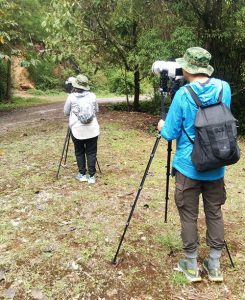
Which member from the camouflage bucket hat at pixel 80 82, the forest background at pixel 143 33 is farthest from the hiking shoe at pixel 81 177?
the forest background at pixel 143 33

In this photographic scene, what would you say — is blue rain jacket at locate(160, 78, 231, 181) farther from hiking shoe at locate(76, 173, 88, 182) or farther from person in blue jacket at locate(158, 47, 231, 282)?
hiking shoe at locate(76, 173, 88, 182)

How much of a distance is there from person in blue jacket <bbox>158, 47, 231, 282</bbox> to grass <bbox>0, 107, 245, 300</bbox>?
0.50 meters

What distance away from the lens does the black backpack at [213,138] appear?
361 cm

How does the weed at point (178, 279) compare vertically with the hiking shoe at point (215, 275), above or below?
below

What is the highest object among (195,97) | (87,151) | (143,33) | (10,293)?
(143,33)

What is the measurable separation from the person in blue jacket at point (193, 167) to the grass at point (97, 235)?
1.63 feet

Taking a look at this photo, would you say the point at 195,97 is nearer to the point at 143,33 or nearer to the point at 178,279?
the point at 178,279

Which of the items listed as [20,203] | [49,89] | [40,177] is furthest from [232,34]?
[49,89]

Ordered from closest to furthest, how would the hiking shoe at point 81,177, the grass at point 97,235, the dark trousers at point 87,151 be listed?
the grass at point 97,235, the dark trousers at point 87,151, the hiking shoe at point 81,177

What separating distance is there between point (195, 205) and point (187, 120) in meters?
0.89

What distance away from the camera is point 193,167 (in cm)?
382

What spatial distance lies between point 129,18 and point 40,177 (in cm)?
903

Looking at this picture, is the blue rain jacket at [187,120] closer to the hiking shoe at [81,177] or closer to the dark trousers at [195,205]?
the dark trousers at [195,205]

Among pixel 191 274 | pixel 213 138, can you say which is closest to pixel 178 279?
pixel 191 274
